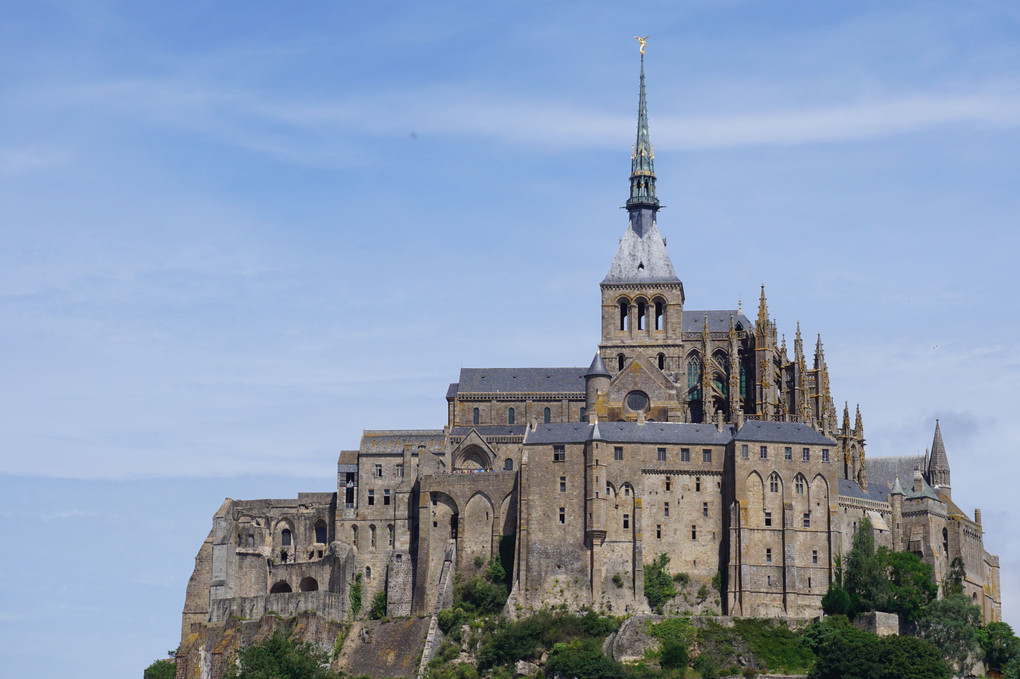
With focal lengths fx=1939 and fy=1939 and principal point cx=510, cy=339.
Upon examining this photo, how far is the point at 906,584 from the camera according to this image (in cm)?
12275

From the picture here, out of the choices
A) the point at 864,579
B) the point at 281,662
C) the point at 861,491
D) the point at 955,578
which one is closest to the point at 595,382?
the point at 861,491

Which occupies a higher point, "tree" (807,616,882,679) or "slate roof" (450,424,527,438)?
"slate roof" (450,424,527,438)

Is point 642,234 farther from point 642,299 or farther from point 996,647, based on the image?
point 996,647

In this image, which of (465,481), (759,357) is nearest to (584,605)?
(465,481)

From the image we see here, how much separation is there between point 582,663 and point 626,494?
41.3 ft

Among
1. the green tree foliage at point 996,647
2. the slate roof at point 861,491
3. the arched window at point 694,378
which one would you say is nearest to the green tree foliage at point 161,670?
the arched window at point 694,378

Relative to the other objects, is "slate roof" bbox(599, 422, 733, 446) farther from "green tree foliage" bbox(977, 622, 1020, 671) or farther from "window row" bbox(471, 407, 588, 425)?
"green tree foliage" bbox(977, 622, 1020, 671)

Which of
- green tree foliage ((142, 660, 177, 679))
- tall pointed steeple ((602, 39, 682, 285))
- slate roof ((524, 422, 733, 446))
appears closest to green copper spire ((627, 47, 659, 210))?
tall pointed steeple ((602, 39, 682, 285))

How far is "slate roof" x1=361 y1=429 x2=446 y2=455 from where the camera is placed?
132m

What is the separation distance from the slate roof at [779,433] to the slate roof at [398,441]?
70.8 feet

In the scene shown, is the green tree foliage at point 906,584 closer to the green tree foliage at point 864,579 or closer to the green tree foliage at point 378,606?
the green tree foliage at point 864,579

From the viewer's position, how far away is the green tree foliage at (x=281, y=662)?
122062 millimetres

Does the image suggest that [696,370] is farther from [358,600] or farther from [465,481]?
[358,600]

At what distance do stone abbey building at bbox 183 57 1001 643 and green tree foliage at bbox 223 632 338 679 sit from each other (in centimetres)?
413
